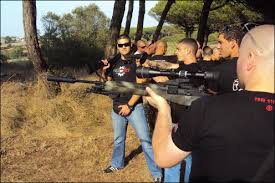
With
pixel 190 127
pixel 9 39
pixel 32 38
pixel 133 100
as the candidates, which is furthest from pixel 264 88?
pixel 9 39

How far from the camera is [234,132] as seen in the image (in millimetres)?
1871

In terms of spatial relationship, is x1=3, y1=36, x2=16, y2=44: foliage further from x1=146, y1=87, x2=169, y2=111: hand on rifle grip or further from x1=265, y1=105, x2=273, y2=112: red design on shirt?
x1=265, y1=105, x2=273, y2=112: red design on shirt

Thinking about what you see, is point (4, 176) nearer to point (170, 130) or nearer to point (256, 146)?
point (170, 130)

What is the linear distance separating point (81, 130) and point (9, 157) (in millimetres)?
1501

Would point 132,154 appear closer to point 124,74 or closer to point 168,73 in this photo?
point 124,74

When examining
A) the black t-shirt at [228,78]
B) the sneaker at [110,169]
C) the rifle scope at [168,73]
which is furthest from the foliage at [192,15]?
the rifle scope at [168,73]

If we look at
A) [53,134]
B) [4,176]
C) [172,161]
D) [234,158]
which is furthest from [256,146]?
[53,134]

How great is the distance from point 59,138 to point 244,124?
18.4 ft

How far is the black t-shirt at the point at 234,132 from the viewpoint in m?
1.86

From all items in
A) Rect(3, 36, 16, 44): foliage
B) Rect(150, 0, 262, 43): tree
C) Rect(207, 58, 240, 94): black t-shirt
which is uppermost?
Rect(150, 0, 262, 43): tree

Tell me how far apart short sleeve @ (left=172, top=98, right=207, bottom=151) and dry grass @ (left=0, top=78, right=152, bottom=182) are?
3669 millimetres

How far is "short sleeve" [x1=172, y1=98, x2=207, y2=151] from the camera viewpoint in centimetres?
194

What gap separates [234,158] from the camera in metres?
1.88

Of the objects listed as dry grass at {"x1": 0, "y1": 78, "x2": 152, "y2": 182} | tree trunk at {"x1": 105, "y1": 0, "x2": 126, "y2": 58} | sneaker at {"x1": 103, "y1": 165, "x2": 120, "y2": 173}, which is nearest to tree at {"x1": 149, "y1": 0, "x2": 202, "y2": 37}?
tree trunk at {"x1": 105, "y1": 0, "x2": 126, "y2": 58}
